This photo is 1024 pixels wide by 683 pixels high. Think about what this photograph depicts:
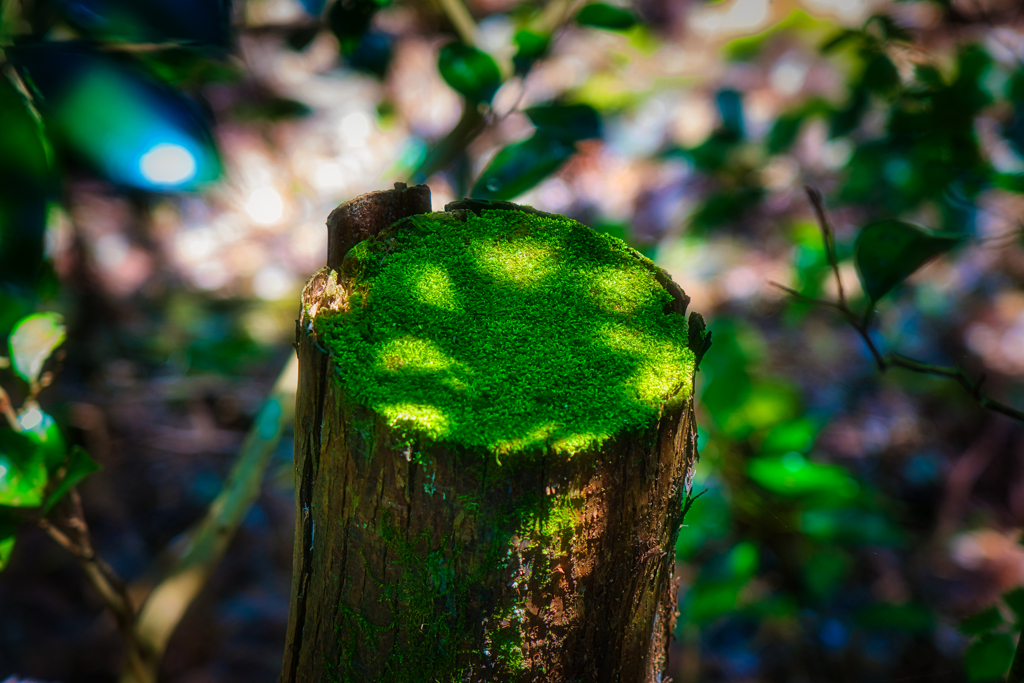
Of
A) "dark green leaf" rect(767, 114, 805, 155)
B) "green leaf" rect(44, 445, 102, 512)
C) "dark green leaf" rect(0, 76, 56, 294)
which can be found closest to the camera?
"dark green leaf" rect(0, 76, 56, 294)

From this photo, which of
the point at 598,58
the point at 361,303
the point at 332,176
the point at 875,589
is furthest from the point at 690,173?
the point at 361,303

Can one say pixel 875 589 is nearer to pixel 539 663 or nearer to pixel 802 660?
pixel 802 660

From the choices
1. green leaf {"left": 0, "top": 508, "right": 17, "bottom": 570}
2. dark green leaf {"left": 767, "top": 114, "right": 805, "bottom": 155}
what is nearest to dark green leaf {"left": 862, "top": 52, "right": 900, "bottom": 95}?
dark green leaf {"left": 767, "top": 114, "right": 805, "bottom": 155}

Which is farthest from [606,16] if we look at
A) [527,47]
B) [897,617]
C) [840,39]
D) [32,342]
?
[897,617]

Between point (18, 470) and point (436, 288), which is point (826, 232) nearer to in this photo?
point (436, 288)

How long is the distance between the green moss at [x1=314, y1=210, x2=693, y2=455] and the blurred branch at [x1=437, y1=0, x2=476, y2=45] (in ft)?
2.56

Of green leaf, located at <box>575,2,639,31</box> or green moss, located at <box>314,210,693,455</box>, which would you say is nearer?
green moss, located at <box>314,210,693,455</box>

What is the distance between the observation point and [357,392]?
1.91 ft

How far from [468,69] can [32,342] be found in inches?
33.1

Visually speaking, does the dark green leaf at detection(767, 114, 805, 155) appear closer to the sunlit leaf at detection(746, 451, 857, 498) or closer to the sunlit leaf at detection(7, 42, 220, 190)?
the sunlit leaf at detection(746, 451, 857, 498)

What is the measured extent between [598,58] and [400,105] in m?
1.54

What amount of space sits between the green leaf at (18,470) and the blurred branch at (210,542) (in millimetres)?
444

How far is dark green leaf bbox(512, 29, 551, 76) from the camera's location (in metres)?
1.10

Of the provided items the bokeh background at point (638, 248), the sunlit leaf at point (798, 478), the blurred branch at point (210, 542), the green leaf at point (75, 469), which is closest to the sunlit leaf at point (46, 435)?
the green leaf at point (75, 469)
